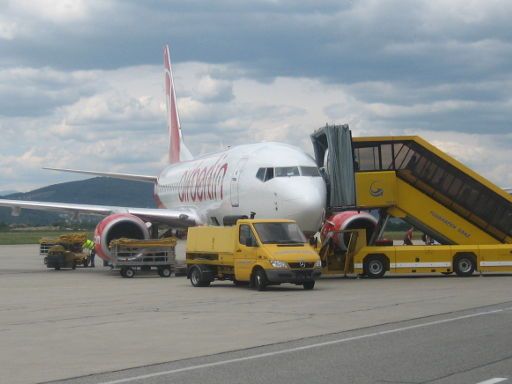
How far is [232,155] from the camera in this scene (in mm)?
33062

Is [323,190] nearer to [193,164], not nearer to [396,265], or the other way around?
[396,265]

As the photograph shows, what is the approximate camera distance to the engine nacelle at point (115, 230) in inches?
1307

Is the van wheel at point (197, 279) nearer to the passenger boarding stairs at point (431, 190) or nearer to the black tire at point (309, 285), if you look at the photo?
the black tire at point (309, 285)

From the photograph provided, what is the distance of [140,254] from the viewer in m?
31.9

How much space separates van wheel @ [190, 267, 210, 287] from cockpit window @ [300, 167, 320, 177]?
484 cm

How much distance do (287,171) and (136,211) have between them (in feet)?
28.0

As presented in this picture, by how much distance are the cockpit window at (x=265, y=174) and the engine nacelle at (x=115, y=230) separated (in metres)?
6.27

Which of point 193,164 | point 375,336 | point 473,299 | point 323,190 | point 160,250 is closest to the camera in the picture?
point 375,336

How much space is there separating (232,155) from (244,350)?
20.3 metres

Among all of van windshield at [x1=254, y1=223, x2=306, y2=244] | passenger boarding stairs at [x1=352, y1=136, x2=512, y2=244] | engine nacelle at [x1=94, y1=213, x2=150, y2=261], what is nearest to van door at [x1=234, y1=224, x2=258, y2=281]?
van windshield at [x1=254, y1=223, x2=306, y2=244]

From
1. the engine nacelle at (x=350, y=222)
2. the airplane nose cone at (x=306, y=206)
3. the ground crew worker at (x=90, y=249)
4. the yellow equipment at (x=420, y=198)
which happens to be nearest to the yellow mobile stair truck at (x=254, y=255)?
the airplane nose cone at (x=306, y=206)

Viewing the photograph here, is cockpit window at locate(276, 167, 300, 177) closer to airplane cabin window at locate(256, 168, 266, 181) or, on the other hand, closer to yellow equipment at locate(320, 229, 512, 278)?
airplane cabin window at locate(256, 168, 266, 181)

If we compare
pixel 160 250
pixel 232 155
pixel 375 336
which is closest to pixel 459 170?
pixel 232 155

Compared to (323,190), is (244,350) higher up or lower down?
lower down
